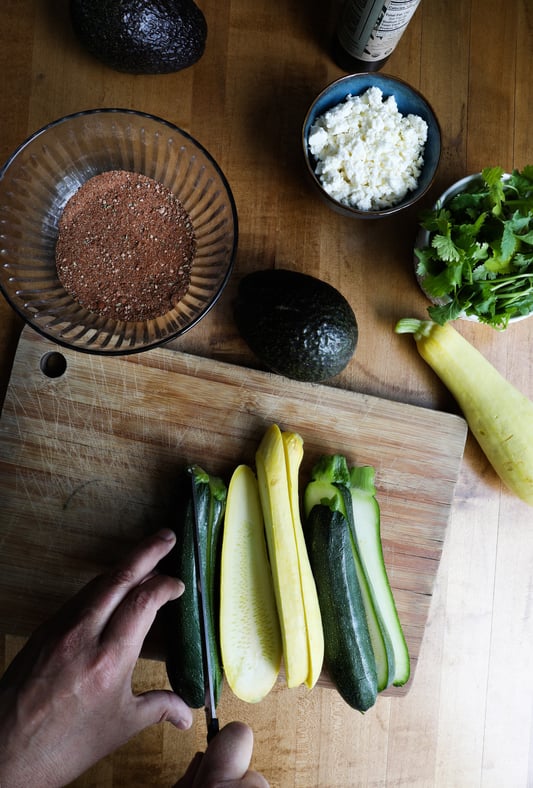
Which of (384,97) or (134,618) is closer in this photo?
(134,618)

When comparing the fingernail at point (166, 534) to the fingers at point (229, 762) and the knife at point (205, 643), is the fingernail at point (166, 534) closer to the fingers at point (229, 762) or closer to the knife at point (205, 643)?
the knife at point (205, 643)

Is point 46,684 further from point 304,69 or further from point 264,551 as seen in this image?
point 304,69

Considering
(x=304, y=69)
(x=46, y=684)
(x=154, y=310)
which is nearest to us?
(x=46, y=684)

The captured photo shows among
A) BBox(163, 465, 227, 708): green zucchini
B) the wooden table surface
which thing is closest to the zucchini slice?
BBox(163, 465, 227, 708): green zucchini

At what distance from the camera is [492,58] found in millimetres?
1210

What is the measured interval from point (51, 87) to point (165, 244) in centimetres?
37

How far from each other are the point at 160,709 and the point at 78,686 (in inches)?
5.6

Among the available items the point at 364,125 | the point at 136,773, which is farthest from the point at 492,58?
the point at 136,773

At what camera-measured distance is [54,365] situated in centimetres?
113

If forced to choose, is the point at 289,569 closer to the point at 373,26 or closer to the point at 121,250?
the point at 121,250

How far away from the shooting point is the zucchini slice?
1045 millimetres

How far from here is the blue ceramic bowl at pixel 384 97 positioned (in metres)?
1.07

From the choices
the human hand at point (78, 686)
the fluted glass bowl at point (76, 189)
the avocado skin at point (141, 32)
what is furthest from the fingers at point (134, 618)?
the avocado skin at point (141, 32)

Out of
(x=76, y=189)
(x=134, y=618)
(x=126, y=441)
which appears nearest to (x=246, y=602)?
(x=134, y=618)
